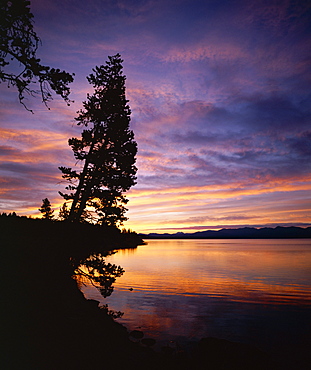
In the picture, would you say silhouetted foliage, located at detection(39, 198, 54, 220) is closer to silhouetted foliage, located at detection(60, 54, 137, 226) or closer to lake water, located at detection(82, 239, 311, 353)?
lake water, located at detection(82, 239, 311, 353)

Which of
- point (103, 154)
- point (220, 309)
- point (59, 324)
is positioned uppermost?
point (103, 154)

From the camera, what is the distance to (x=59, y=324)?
10.6 m

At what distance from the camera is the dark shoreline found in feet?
28.2

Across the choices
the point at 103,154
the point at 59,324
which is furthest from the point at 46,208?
the point at 59,324

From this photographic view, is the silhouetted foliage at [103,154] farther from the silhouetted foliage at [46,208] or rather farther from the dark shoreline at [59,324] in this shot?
the silhouetted foliage at [46,208]

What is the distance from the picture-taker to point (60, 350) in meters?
8.98

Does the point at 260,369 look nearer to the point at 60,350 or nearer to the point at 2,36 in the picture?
the point at 60,350

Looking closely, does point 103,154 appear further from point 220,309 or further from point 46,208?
point 46,208

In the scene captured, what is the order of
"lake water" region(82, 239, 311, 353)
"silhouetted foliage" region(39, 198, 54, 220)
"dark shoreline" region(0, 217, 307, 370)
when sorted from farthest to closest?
"silhouetted foliage" region(39, 198, 54, 220), "lake water" region(82, 239, 311, 353), "dark shoreline" region(0, 217, 307, 370)

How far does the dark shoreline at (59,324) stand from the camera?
28.2 ft

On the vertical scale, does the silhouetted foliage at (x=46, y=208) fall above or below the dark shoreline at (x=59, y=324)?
above

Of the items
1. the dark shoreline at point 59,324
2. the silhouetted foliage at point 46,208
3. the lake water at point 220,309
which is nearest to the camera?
the dark shoreline at point 59,324

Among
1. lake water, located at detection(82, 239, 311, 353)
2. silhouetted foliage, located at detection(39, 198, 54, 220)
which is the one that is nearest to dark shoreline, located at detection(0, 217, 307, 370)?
lake water, located at detection(82, 239, 311, 353)

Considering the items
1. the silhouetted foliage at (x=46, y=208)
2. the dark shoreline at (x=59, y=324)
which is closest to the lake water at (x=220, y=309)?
the dark shoreline at (x=59, y=324)
